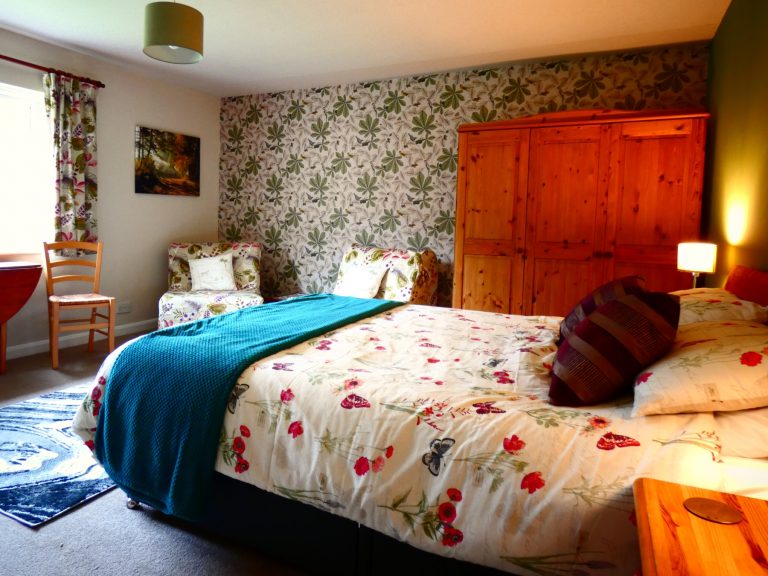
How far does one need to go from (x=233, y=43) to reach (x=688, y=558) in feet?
13.5

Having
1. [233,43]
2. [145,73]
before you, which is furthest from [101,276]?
[233,43]

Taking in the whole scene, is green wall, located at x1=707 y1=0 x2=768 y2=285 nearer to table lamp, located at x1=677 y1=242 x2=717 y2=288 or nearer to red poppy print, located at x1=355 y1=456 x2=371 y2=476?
table lamp, located at x1=677 y1=242 x2=717 y2=288

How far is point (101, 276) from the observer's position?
4.53 m

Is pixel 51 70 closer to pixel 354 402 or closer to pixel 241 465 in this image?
pixel 241 465

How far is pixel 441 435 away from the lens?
1.32m

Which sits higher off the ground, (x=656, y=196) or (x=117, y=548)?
(x=656, y=196)

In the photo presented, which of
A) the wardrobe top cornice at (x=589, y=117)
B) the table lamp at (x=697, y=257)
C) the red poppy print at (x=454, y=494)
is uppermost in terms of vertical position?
the wardrobe top cornice at (x=589, y=117)

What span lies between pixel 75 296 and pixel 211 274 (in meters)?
1.13

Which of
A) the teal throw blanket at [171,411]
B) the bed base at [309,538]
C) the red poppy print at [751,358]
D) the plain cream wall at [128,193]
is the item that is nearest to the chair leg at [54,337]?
the plain cream wall at [128,193]

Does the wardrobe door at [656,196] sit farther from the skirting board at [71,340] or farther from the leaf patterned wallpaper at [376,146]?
the skirting board at [71,340]

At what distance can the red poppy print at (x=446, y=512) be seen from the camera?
4.11 feet

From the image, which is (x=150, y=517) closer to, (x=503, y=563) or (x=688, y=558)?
(x=503, y=563)

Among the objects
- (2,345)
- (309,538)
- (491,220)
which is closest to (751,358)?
(309,538)

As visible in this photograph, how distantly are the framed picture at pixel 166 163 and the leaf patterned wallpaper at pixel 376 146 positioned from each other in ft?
1.37
